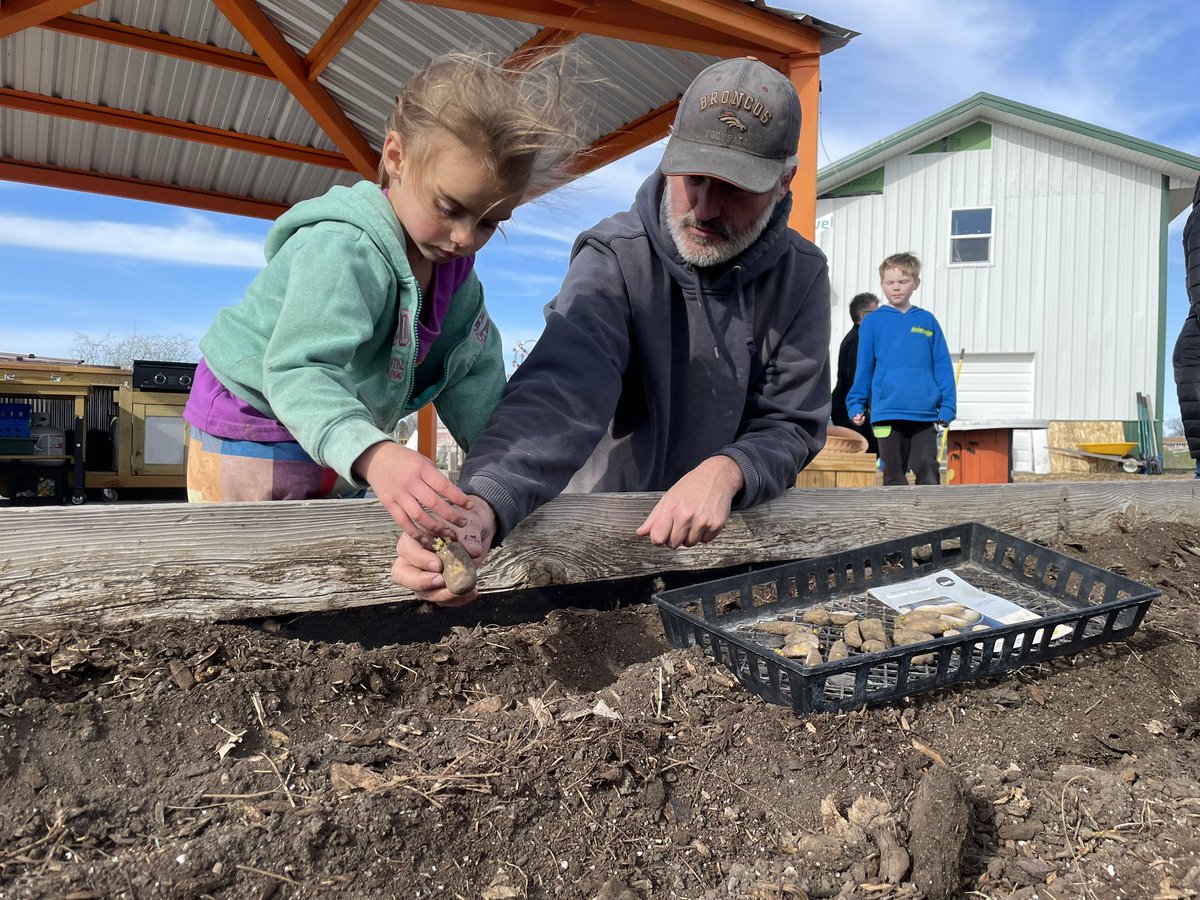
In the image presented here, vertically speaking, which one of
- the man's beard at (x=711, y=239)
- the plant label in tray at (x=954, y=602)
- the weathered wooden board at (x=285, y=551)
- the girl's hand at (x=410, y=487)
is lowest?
the plant label in tray at (x=954, y=602)

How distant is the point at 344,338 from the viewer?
4.71 ft

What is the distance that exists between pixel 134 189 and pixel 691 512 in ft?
21.9

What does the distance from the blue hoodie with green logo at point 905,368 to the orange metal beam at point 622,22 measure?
1.75 meters

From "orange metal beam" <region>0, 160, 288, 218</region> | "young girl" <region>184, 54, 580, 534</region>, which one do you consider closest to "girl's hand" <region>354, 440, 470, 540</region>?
"young girl" <region>184, 54, 580, 534</region>

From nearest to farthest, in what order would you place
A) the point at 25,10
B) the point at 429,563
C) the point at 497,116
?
1. the point at 429,563
2. the point at 497,116
3. the point at 25,10

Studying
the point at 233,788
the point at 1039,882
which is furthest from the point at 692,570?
the point at 233,788

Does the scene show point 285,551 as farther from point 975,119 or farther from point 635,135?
point 975,119

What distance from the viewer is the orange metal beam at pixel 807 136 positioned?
416cm

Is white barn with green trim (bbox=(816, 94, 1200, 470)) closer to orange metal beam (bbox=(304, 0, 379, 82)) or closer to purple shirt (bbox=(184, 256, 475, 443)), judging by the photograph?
orange metal beam (bbox=(304, 0, 379, 82))

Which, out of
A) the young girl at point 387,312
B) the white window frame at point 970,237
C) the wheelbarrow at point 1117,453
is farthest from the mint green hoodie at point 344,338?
the white window frame at point 970,237

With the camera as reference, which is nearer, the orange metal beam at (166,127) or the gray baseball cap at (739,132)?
the gray baseball cap at (739,132)

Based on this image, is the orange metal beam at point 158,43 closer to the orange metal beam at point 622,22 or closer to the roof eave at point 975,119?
the orange metal beam at point 622,22

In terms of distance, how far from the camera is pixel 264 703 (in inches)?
54.2

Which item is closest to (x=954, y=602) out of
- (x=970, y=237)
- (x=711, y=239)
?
(x=711, y=239)
